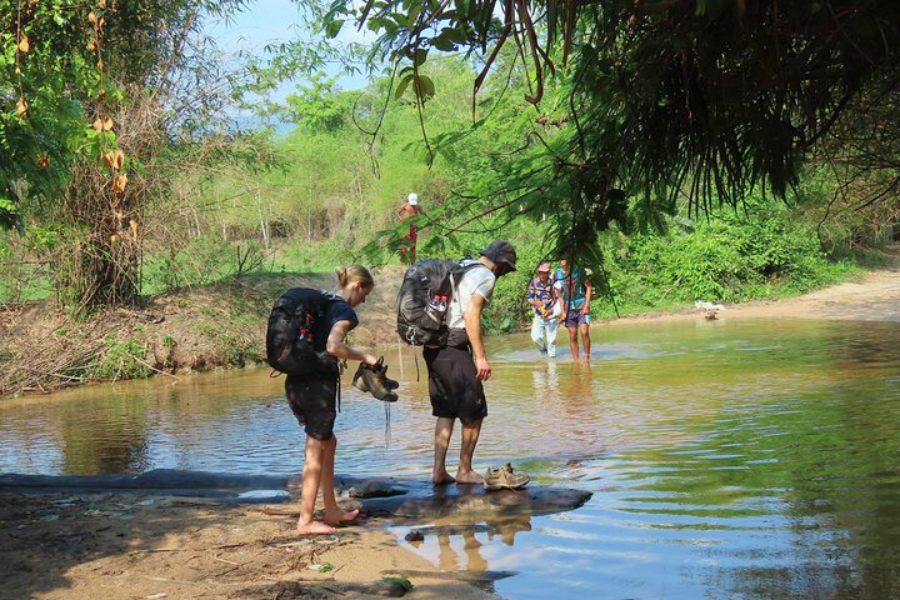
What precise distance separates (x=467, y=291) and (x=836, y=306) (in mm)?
19711

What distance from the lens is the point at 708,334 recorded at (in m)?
21.3

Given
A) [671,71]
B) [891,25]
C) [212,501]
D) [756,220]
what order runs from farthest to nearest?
[756,220] → [212,501] → [671,71] → [891,25]

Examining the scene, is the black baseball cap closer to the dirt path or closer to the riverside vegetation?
the riverside vegetation

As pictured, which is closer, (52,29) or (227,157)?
(52,29)

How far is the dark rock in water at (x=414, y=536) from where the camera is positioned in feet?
23.0

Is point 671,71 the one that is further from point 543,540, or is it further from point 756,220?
point 756,220

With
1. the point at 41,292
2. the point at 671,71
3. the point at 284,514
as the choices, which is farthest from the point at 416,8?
the point at 41,292

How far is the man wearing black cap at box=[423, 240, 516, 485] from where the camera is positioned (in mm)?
8039

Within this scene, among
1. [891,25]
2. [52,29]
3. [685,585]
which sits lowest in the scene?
[685,585]

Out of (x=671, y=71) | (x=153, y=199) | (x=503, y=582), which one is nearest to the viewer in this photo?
(x=671, y=71)

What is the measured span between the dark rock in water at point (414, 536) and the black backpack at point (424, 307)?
4.94 feet

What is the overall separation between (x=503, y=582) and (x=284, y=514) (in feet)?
7.07

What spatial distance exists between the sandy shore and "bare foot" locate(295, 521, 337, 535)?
Answer: 0.27 feet

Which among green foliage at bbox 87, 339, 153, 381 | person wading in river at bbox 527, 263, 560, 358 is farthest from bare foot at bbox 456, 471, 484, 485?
A: green foliage at bbox 87, 339, 153, 381
